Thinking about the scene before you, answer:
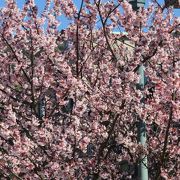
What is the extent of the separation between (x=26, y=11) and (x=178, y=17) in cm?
292

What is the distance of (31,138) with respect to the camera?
732 centimetres

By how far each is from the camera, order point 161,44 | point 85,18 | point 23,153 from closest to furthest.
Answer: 1. point 23,153
2. point 161,44
3. point 85,18

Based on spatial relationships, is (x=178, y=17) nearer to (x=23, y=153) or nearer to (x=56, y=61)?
(x=56, y=61)

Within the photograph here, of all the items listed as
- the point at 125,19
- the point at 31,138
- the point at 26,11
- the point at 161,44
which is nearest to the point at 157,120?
the point at 161,44

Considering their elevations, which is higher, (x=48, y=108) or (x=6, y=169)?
(x=48, y=108)

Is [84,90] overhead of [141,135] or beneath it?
overhead

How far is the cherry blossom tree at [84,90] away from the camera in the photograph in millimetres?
7188

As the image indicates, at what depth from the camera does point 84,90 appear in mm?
7828

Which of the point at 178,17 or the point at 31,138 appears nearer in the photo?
the point at 31,138

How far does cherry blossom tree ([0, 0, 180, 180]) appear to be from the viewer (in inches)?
283

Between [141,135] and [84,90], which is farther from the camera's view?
[84,90]

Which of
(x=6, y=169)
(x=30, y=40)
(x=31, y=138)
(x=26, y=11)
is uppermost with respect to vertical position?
(x=26, y=11)

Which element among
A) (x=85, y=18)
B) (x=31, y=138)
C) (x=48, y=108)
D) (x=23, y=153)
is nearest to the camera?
(x=23, y=153)

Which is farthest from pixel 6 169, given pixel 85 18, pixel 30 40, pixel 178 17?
pixel 178 17
